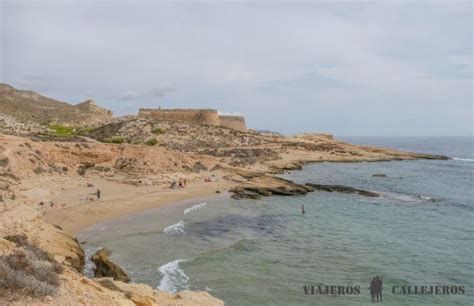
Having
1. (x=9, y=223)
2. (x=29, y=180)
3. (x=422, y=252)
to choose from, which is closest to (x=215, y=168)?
(x=29, y=180)

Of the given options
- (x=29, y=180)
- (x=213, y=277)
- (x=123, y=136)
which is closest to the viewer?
(x=213, y=277)

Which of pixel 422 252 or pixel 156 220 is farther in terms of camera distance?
pixel 156 220

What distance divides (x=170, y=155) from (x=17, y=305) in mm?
33128

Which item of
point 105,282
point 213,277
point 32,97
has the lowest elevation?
point 213,277

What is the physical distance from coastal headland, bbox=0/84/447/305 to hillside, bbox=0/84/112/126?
383mm

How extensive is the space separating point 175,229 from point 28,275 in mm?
13762

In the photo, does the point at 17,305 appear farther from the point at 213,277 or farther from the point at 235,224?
the point at 235,224

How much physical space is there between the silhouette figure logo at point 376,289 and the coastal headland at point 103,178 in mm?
5745

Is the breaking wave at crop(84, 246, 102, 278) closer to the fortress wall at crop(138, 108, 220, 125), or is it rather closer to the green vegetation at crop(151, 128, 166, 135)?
the green vegetation at crop(151, 128, 166, 135)

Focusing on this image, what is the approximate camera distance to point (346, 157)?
2719 inches

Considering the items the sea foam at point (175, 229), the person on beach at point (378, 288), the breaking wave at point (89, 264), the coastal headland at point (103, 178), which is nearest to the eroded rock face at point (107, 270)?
the breaking wave at point (89, 264)

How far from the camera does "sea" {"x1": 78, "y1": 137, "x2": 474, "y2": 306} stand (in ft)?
44.6

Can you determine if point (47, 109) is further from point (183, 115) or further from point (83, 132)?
point (183, 115)

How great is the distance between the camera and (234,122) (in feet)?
280
